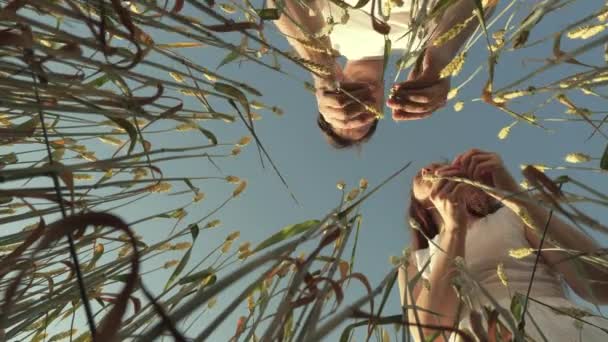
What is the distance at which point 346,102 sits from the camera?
86 cm

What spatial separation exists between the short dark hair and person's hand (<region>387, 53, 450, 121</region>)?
45 centimetres

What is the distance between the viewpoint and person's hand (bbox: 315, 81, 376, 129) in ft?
2.71

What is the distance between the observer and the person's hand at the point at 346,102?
32.5 inches

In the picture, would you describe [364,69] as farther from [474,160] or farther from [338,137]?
[474,160]

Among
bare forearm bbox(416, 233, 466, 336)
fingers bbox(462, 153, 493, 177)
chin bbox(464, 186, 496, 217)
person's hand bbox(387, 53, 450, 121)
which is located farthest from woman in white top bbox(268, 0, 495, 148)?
chin bbox(464, 186, 496, 217)

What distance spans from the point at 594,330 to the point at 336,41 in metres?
1.09

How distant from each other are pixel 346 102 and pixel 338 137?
0.57 meters

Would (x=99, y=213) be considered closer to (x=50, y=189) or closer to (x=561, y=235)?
(x=50, y=189)

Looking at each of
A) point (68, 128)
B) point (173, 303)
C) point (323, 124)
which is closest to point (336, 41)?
point (323, 124)

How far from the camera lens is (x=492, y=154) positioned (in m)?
0.95

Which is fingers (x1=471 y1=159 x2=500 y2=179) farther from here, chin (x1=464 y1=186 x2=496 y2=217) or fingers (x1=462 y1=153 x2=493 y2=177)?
chin (x1=464 y1=186 x2=496 y2=217)

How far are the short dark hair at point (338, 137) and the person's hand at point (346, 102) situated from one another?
0.33m

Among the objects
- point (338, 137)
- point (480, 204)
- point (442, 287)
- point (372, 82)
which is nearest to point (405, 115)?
point (372, 82)

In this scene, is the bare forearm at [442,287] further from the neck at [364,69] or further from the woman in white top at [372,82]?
the neck at [364,69]
